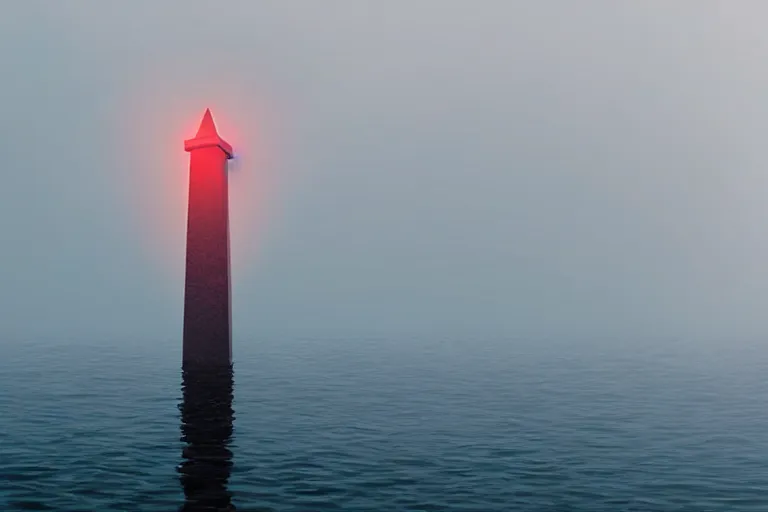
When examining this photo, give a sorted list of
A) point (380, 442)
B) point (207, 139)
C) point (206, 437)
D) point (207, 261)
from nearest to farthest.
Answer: point (380, 442), point (206, 437), point (207, 261), point (207, 139)

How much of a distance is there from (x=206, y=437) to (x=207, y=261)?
1277cm

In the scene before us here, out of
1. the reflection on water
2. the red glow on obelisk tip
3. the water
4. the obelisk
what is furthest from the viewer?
the red glow on obelisk tip

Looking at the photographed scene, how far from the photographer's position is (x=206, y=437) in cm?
2284

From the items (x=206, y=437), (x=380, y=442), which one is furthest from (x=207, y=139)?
(x=380, y=442)

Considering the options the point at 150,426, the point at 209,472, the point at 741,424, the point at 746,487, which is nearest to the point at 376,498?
the point at 209,472

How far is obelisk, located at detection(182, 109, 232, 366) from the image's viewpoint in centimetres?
3400

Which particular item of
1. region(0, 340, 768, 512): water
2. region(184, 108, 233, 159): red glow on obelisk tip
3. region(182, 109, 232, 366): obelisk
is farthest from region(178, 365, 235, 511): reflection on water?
region(184, 108, 233, 159): red glow on obelisk tip

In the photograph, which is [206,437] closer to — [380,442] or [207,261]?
[380,442]

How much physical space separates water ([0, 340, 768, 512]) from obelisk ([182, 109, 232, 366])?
6.16ft

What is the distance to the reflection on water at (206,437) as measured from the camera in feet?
52.9

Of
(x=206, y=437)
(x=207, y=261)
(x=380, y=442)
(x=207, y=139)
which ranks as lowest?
(x=380, y=442)

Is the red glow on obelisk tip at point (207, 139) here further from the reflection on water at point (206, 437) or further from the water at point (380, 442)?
the water at point (380, 442)

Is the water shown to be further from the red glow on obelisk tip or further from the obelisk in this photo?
the red glow on obelisk tip

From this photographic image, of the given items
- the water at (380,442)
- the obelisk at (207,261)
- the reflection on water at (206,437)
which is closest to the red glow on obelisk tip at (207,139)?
the obelisk at (207,261)
